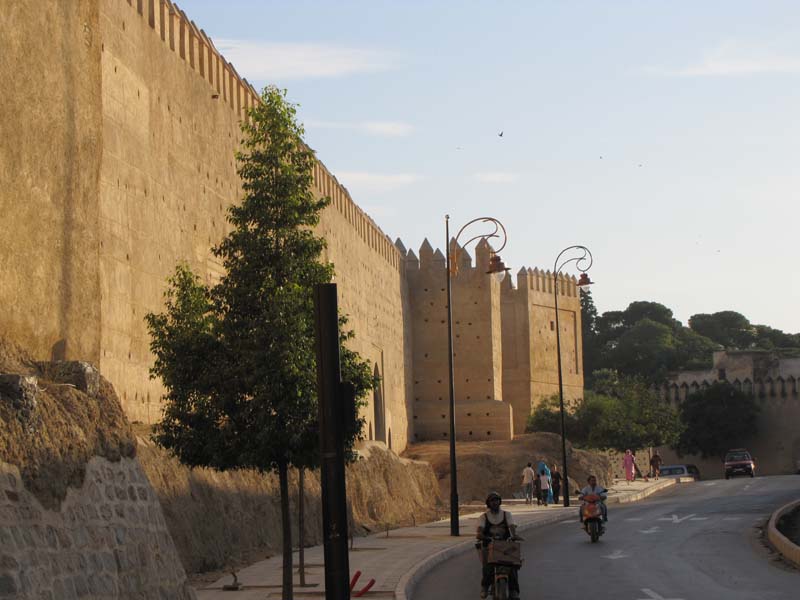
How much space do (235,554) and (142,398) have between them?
3015 millimetres

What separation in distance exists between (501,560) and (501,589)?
0.98 feet

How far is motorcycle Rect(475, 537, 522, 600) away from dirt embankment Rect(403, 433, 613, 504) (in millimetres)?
31335

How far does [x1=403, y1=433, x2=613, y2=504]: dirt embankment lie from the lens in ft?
154

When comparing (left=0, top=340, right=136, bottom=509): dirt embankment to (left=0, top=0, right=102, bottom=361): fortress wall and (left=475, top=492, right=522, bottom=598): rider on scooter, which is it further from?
(left=475, top=492, right=522, bottom=598): rider on scooter

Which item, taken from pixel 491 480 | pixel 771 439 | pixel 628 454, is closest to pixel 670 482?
pixel 628 454

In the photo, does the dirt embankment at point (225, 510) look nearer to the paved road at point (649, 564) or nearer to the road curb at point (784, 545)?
the paved road at point (649, 564)

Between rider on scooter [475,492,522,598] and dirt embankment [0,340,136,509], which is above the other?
dirt embankment [0,340,136,509]

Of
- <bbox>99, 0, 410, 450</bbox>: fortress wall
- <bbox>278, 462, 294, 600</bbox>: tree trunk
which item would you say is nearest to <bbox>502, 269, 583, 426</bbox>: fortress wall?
<bbox>99, 0, 410, 450</bbox>: fortress wall

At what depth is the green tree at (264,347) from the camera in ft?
46.6

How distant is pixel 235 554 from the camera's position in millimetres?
20109

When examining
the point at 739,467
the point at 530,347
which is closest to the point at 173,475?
the point at 530,347

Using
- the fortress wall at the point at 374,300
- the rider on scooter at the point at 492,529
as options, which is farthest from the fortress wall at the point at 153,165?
the fortress wall at the point at 374,300

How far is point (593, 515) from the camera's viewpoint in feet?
76.3

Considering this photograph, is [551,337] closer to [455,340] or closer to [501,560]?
[455,340]
